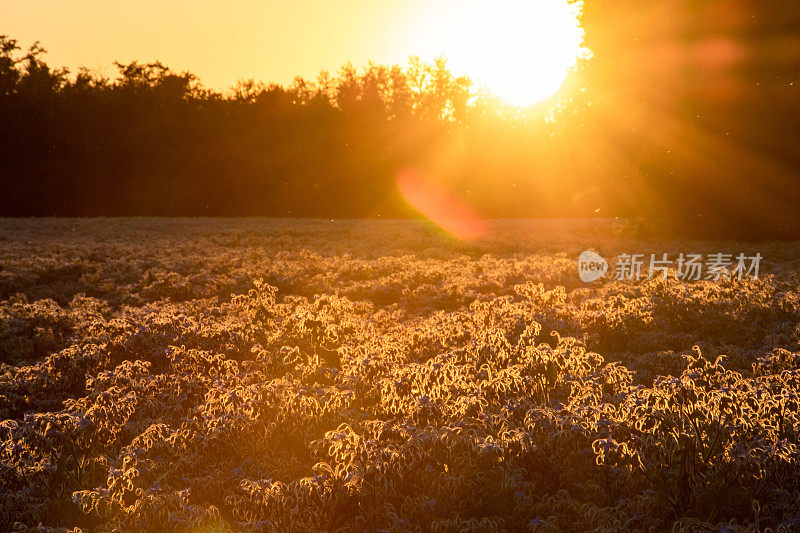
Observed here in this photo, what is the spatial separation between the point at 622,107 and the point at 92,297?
18.8 m

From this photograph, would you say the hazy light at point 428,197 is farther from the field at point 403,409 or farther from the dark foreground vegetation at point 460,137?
the field at point 403,409

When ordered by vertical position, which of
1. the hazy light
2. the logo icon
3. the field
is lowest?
the field

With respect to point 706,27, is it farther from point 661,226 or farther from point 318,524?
point 318,524

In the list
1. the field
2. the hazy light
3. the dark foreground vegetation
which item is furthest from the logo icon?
the hazy light

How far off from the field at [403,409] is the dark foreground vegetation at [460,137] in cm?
1092

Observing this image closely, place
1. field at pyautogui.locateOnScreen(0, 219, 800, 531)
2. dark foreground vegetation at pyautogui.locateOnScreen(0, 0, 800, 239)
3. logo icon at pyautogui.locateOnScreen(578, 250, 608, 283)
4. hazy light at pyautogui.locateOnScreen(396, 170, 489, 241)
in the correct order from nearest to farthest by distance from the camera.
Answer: field at pyautogui.locateOnScreen(0, 219, 800, 531) < logo icon at pyautogui.locateOnScreen(578, 250, 608, 283) < dark foreground vegetation at pyautogui.locateOnScreen(0, 0, 800, 239) < hazy light at pyautogui.locateOnScreen(396, 170, 489, 241)

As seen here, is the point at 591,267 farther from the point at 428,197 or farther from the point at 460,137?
the point at 460,137

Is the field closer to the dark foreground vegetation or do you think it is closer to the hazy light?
the dark foreground vegetation

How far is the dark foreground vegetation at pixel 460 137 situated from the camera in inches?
866

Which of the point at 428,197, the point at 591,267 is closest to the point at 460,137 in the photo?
the point at 428,197

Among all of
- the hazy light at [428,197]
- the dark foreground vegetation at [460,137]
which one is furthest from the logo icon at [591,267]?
the hazy light at [428,197]

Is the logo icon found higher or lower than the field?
higher

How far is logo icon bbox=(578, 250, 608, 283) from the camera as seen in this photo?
50.2ft

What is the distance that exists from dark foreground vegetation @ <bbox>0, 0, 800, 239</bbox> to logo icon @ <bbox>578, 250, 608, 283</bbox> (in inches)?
264
